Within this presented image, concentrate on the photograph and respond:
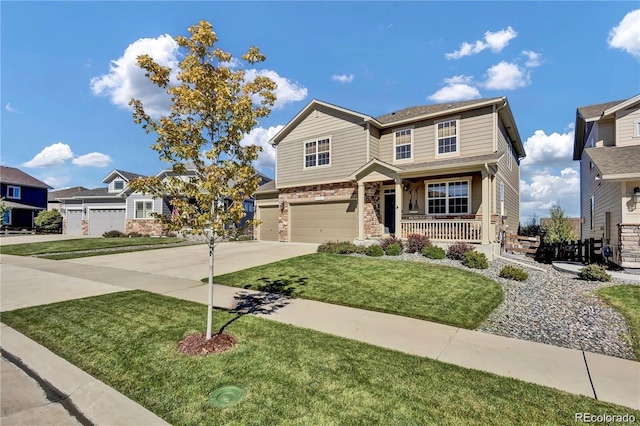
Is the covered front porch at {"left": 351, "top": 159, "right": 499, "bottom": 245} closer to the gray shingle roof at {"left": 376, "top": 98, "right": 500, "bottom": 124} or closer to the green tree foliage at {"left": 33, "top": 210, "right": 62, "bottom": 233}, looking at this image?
the gray shingle roof at {"left": 376, "top": 98, "right": 500, "bottom": 124}

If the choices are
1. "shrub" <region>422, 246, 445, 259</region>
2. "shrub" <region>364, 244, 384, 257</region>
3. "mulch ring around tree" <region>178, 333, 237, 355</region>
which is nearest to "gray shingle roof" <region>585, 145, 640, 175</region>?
"shrub" <region>422, 246, 445, 259</region>

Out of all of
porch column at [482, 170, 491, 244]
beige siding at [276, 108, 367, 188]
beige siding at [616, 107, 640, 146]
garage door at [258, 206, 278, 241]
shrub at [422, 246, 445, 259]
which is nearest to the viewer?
shrub at [422, 246, 445, 259]

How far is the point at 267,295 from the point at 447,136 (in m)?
11.2

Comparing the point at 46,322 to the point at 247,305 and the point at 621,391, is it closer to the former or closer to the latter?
the point at 247,305

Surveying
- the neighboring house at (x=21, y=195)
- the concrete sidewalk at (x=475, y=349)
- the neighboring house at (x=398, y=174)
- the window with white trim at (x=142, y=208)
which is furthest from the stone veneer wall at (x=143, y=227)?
the concrete sidewalk at (x=475, y=349)

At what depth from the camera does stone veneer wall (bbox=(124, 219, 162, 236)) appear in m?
26.1

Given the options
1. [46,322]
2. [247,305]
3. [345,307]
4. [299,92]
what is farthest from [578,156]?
[46,322]

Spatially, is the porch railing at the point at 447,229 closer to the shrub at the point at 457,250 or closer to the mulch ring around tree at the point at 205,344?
the shrub at the point at 457,250

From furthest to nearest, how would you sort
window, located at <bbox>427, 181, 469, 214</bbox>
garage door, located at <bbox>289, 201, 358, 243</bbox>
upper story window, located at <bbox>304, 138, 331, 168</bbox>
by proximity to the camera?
upper story window, located at <bbox>304, 138, 331, 168</bbox> < garage door, located at <bbox>289, 201, 358, 243</bbox> < window, located at <bbox>427, 181, 469, 214</bbox>

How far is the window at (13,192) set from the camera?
33.0m

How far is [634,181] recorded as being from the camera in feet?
34.7

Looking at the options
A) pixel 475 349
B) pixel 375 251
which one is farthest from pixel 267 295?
pixel 375 251

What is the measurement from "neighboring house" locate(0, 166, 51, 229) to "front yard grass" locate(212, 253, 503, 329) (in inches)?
1416

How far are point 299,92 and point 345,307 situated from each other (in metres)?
18.3
